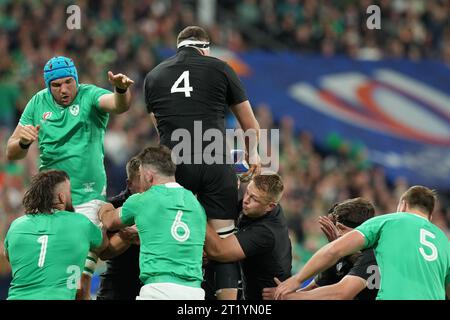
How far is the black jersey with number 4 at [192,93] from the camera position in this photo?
8.05 m

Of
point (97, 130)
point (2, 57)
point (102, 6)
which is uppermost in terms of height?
point (102, 6)

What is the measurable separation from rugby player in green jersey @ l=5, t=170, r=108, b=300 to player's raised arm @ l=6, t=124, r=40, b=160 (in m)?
0.51

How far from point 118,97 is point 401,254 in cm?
262

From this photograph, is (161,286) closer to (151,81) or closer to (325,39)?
(151,81)

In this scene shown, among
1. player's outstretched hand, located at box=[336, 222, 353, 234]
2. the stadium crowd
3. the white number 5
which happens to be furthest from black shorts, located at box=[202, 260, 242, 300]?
the stadium crowd

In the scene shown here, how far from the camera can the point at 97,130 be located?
28.1ft

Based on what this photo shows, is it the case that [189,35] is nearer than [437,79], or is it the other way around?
[189,35]

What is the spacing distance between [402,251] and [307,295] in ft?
2.83

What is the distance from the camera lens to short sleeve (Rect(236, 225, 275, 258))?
8.21 meters

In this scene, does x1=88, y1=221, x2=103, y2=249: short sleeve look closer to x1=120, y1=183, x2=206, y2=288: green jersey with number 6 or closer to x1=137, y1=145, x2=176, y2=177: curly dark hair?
x1=120, y1=183, x2=206, y2=288: green jersey with number 6

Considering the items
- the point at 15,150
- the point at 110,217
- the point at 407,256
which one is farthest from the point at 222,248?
the point at 15,150

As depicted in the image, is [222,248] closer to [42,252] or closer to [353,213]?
[353,213]

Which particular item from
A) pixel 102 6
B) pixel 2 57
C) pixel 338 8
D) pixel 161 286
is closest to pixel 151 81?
pixel 161 286

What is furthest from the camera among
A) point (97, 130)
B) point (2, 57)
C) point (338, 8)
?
point (338, 8)
